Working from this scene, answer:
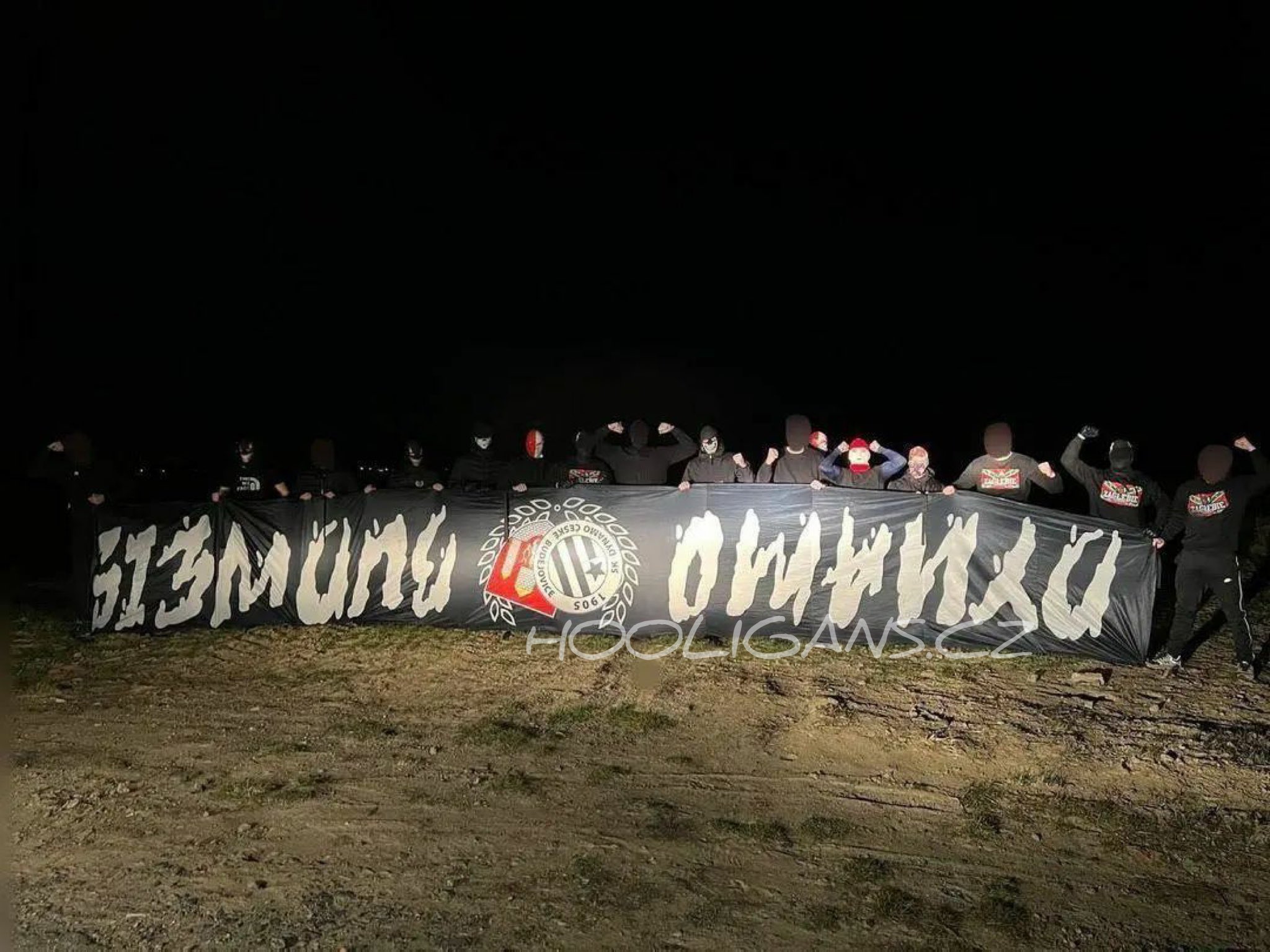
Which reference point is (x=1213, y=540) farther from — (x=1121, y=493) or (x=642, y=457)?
(x=642, y=457)

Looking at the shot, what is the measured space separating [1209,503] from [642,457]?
5.63m

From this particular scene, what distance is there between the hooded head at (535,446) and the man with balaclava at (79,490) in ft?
15.7

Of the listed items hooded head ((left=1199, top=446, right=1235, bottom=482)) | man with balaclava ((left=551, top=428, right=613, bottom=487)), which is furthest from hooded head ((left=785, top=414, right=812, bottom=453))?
hooded head ((left=1199, top=446, right=1235, bottom=482))

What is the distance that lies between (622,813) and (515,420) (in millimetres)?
44736

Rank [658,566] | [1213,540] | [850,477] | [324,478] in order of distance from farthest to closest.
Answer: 1. [324,478]
2. [850,477]
3. [658,566]
4. [1213,540]

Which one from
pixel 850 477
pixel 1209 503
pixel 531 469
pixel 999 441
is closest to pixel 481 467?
pixel 531 469

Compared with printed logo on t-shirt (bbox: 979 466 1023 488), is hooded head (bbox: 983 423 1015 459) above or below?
above

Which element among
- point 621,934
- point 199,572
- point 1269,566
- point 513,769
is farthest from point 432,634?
point 1269,566

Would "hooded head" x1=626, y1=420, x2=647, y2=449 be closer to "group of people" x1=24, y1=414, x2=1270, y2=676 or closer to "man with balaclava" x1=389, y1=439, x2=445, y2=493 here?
"group of people" x1=24, y1=414, x2=1270, y2=676

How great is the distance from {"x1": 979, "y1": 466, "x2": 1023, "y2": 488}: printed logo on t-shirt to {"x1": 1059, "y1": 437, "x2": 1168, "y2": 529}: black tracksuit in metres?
0.45

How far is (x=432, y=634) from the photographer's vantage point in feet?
29.3

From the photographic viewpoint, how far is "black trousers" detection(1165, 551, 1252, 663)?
24.1 feet

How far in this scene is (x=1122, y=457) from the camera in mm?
8141

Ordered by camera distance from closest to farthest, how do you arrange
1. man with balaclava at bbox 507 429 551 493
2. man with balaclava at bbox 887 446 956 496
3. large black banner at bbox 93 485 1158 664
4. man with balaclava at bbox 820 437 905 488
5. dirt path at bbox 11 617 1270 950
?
1. dirt path at bbox 11 617 1270 950
2. large black banner at bbox 93 485 1158 664
3. man with balaclava at bbox 887 446 956 496
4. man with balaclava at bbox 820 437 905 488
5. man with balaclava at bbox 507 429 551 493
